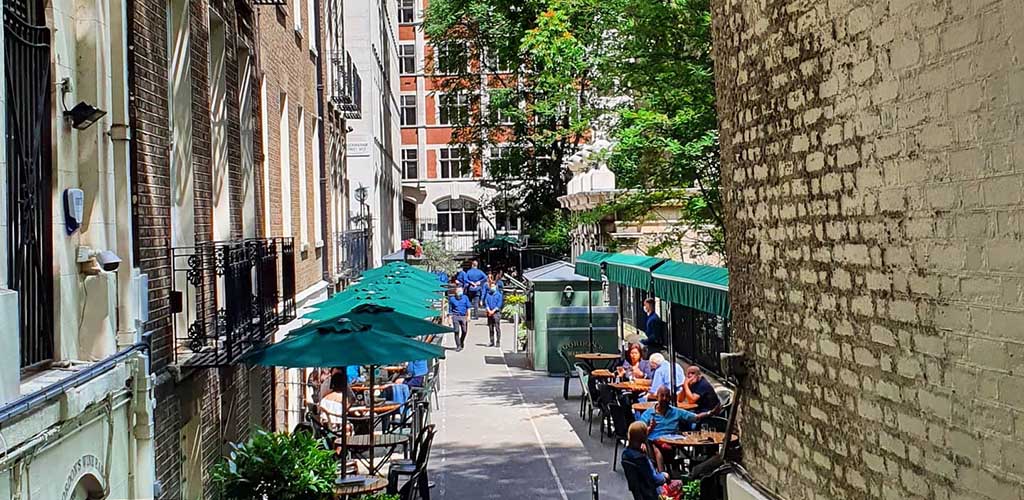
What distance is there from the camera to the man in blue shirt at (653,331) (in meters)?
20.4

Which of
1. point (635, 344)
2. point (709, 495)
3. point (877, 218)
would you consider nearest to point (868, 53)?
point (877, 218)

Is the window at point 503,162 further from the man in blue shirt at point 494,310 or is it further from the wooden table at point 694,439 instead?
the wooden table at point 694,439

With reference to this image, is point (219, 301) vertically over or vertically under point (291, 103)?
under

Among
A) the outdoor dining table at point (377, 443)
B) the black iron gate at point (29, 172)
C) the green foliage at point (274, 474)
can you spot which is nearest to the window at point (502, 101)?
the outdoor dining table at point (377, 443)

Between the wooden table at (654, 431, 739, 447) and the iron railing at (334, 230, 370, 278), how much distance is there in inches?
471

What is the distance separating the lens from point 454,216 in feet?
212

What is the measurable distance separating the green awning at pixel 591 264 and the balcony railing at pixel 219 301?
27.7ft

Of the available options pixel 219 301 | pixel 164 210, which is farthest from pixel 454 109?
pixel 164 210

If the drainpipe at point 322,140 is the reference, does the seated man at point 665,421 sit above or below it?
below

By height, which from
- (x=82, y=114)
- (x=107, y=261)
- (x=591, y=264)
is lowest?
(x=591, y=264)

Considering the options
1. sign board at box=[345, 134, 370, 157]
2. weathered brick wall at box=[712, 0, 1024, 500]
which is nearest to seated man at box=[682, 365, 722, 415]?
weathered brick wall at box=[712, 0, 1024, 500]

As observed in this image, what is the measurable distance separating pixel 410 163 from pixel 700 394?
5192 cm

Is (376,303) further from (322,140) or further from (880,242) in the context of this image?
(880,242)

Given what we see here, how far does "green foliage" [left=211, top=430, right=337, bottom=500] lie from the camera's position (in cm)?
897
